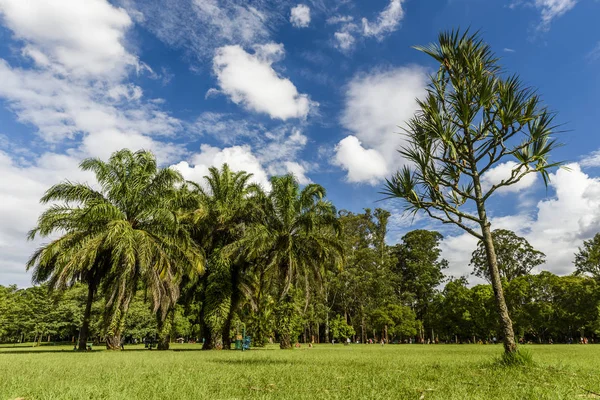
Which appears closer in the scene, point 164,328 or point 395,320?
point 164,328

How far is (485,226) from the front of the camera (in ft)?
40.0

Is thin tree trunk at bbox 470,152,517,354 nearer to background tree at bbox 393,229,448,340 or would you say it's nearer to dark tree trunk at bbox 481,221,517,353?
dark tree trunk at bbox 481,221,517,353

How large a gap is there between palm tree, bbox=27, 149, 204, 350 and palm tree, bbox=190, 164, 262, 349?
2.04 metres

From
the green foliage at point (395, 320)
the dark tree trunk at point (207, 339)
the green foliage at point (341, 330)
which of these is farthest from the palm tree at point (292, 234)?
the green foliage at point (395, 320)

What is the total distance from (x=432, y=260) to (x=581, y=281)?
20827 mm

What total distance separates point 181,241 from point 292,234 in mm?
7185

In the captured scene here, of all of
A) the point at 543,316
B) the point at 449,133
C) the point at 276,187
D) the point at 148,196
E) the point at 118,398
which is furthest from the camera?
the point at 543,316

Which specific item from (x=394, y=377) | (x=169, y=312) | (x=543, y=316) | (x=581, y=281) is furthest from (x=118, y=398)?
(x=581, y=281)

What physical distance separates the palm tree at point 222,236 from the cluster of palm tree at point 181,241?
72 millimetres

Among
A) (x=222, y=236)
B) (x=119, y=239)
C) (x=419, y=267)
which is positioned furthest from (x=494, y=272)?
(x=419, y=267)

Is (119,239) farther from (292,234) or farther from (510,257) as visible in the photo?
(510,257)

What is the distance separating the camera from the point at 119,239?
69.7ft

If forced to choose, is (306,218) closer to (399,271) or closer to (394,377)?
(394,377)

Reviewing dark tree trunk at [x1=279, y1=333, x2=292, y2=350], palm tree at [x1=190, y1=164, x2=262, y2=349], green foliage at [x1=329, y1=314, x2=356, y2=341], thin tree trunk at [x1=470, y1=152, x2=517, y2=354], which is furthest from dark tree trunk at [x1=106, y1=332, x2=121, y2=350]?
green foliage at [x1=329, y1=314, x2=356, y2=341]
